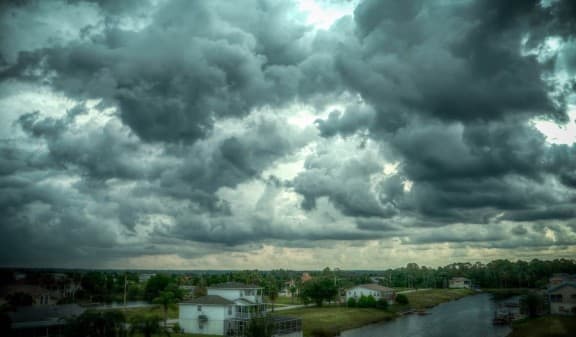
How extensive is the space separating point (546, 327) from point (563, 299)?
1336cm

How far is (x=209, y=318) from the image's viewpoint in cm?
6525

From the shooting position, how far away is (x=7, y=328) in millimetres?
48312

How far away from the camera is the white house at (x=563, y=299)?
8019cm

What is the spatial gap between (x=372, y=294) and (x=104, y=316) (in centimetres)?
8167

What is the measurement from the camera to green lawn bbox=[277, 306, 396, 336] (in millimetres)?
80562

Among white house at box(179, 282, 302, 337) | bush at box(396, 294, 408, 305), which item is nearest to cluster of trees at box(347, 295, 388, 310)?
bush at box(396, 294, 408, 305)

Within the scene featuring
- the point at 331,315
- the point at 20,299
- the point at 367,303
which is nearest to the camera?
the point at 20,299

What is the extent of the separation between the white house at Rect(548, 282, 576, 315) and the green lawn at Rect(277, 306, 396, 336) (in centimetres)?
3396

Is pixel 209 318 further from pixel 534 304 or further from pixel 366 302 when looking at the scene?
pixel 534 304

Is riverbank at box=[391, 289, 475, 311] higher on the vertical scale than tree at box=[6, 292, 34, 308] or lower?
lower

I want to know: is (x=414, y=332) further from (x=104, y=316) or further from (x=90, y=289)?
(x=90, y=289)

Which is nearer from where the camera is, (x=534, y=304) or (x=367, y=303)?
(x=534, y=304)

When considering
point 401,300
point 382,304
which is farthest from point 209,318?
point 401,300

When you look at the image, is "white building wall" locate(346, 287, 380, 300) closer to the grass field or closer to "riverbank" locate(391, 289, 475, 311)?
the grass field
